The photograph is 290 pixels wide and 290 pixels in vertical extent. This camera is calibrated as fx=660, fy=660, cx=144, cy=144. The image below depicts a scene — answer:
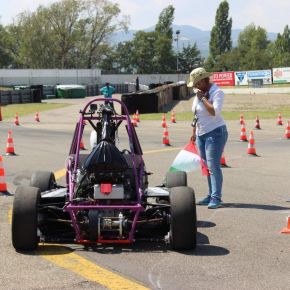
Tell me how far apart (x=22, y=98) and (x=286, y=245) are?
44.3 m

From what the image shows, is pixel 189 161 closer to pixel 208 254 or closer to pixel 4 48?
pixel 208 254

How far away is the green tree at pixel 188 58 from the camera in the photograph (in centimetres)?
13312

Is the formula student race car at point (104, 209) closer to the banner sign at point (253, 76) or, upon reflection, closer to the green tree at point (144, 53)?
the banner sign at point (253, 76)

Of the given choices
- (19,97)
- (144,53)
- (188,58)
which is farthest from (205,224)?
(188,58)

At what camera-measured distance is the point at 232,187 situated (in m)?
10.5

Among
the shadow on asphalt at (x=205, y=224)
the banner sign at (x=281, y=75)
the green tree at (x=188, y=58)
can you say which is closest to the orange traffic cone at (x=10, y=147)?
the shadow on asphalt at (x=205, y=224)

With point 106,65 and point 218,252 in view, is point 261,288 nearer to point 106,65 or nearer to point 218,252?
point 218,252

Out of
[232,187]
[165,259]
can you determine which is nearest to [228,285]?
[165,259]

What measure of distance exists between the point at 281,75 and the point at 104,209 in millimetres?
69805

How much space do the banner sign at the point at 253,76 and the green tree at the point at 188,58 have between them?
183 feet

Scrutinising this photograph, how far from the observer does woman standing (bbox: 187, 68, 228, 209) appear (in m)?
8.38

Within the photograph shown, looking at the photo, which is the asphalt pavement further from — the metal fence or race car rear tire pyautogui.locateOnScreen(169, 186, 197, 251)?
the metal fence

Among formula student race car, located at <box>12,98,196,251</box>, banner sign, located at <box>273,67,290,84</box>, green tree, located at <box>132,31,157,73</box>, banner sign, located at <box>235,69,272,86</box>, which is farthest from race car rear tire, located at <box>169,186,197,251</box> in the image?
green tree, located at <box>132,31,157,73</box>

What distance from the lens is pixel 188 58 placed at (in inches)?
5285
